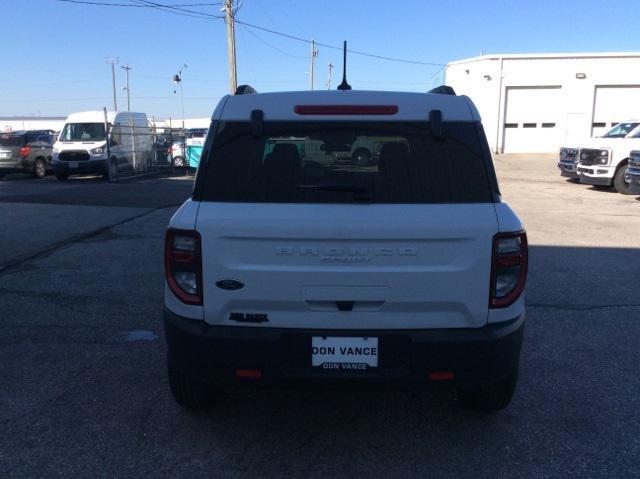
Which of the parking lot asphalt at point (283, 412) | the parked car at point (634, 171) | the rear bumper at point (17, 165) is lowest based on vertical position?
the parking lot asphalt at point (283, 412)

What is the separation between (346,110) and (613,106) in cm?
3613

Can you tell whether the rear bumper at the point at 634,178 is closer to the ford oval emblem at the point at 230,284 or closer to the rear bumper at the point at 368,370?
the rear bumper at the point at 368,370

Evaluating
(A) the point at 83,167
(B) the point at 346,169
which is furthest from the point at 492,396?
(A) the point at 83,167

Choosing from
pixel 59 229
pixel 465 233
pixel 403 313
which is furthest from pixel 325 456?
pixel 59 229

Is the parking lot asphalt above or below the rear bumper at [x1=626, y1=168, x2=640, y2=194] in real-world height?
below

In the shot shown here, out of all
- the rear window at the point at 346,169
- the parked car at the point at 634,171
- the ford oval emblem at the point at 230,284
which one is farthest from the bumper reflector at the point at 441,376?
the parked car at the point at 634,171

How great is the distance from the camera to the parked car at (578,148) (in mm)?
17859

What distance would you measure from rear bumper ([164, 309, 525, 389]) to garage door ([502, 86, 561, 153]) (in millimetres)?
34350

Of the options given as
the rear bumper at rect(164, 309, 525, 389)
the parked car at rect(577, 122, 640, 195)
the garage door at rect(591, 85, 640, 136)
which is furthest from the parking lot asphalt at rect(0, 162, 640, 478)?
the garage door at rect(591, 85, 640, 136)

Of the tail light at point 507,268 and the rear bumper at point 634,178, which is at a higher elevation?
the tail light at point 507,268

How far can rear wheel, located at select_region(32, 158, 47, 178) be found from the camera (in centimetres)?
2175

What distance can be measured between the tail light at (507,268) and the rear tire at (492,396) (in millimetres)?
619

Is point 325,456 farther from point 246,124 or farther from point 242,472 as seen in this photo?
point 246,124

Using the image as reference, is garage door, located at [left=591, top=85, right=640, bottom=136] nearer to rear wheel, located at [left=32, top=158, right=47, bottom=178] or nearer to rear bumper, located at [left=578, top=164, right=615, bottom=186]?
rear bumper, located at [left=578, top=164, right=615, bottom=186]
